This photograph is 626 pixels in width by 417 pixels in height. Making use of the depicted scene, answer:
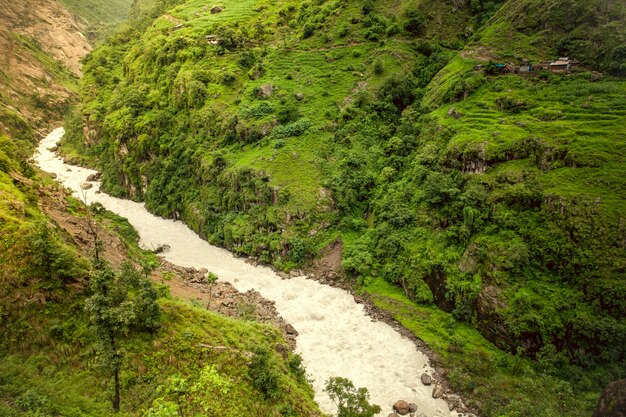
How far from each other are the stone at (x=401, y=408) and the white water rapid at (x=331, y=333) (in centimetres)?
80

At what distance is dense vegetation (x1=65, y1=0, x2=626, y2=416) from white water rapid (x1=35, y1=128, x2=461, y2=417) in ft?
12.0

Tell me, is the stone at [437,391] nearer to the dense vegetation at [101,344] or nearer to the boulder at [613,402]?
the boulder at [613,402]

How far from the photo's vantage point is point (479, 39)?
7331 cm

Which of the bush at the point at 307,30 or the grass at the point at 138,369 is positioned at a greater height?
the bush at the point at 307,30

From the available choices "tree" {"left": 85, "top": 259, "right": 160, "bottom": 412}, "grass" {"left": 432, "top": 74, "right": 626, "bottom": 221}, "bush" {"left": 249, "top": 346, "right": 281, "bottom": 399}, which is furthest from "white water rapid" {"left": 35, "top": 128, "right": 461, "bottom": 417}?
"grass" {"left": 432, "top": 74, "right": 626, "bottom": 221}

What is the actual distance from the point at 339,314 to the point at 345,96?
44775 mm

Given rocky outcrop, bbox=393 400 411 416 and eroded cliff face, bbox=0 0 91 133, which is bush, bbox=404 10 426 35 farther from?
eroded cliff face, bbox=0 0 91 133

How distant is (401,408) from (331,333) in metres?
12.5

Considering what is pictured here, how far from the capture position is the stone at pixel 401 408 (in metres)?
36.8

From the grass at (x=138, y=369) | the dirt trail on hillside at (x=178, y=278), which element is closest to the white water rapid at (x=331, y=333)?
the dirt trail on hillside at (x=178, y=278)

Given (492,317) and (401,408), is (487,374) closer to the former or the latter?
(492,317)

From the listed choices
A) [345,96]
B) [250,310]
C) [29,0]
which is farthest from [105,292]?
[29,0]

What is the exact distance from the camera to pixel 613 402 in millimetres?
29344

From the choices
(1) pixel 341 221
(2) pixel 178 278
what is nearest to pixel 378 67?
(1) pixel 341 221
